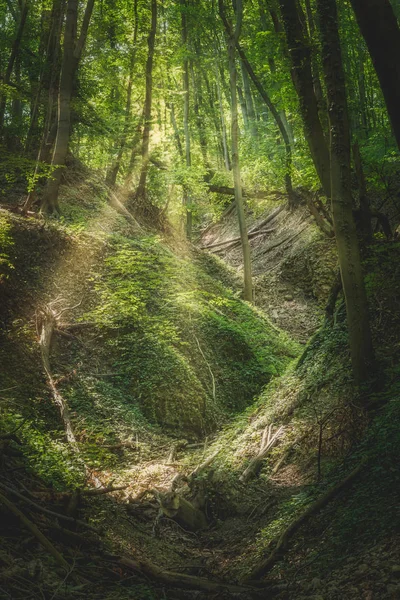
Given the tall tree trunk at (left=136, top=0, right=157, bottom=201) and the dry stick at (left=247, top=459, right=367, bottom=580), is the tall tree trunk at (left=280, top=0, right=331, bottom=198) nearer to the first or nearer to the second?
the dry stick at (left=247, top=459, right=367, bottom=580)

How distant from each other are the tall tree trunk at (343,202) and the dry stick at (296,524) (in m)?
1.88

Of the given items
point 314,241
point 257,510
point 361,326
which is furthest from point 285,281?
point 257,510

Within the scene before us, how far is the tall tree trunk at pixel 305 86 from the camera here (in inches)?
295

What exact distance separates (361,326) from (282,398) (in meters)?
2.79

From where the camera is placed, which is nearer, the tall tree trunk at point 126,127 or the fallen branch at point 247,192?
the tall tree trunk at point 126,127

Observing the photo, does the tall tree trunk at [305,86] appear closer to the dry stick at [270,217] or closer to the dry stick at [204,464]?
the dry stick at [204,464]

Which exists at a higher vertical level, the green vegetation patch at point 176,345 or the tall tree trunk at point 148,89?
the tall tree trunk at point 148,89

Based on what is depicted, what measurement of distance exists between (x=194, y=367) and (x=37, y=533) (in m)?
7.12

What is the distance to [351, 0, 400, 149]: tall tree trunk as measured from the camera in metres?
4.25

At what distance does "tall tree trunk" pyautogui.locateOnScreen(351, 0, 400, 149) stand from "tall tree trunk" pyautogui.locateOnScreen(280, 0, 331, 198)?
10.4 ft

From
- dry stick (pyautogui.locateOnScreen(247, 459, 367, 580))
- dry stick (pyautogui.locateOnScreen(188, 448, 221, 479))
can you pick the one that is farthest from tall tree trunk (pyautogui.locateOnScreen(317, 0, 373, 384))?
dry stick (pyautogui.locateOnScreen(188, 448, 221, 479))

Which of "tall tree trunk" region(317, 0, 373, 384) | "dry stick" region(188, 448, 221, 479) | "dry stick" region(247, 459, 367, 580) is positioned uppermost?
"tall tree trunk" region(317, 0, 373, 384)

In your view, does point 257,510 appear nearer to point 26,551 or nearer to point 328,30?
point 26,551

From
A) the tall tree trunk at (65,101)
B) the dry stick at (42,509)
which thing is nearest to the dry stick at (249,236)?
the tall tree trunk at (65,101)
